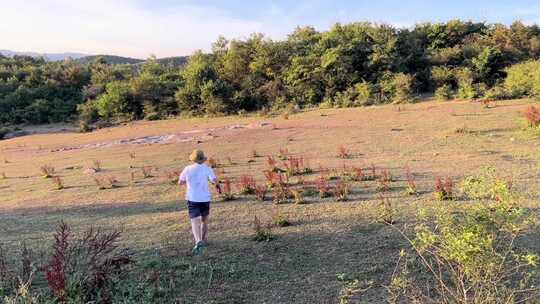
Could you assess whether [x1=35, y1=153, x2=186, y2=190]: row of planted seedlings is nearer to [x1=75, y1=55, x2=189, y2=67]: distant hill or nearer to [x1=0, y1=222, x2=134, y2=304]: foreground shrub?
[x1=0, y1=222, x2=134, y2=304]: foreground shrub

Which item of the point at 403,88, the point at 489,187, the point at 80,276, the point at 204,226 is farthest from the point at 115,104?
the point at 489,187

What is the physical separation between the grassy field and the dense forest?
6373mm

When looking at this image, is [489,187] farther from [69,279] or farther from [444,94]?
[444,94]

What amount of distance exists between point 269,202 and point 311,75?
2124 centimetres

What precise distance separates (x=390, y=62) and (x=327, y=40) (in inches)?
182

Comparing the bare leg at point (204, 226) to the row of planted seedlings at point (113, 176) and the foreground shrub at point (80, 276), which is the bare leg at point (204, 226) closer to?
the foreground shrub at point (80, 276)

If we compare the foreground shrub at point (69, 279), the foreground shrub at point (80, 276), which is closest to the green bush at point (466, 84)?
the foreground shrub at point (69, 279)

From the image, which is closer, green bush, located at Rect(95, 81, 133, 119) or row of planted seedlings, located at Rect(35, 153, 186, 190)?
row of planted seedlings, located at Rect(35, 153, 186, 190)

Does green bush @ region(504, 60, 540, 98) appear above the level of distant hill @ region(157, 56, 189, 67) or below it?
below

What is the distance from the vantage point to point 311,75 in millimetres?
29109

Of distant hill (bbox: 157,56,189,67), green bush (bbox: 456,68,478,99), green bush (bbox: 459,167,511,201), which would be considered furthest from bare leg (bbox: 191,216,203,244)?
distant hill (bbox: 157,56,189,67)

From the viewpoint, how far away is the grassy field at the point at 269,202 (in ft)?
18.1

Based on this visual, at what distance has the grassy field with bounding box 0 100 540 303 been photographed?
553 centimetres

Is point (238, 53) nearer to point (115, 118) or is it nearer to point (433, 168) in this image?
point (115, 118)
